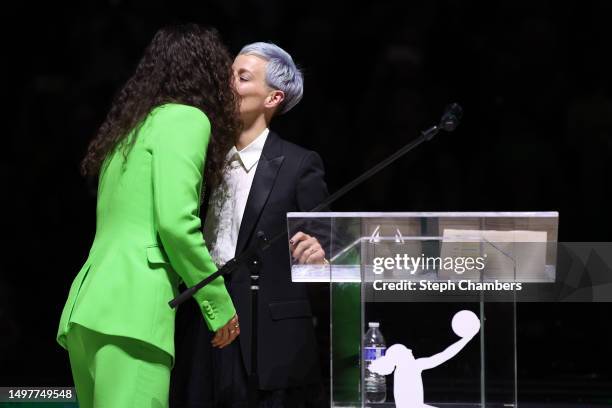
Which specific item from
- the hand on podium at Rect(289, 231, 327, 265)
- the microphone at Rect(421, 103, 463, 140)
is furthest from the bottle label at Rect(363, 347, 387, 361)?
the microphone at Rect(421, 103, 463, 140)

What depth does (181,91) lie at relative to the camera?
8.79 feet

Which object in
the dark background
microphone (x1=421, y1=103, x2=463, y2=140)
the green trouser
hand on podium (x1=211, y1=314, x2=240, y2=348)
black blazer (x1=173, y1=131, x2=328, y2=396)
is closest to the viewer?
the green trouser

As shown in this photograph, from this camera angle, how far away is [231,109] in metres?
2.77

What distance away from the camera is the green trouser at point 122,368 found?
241 cm

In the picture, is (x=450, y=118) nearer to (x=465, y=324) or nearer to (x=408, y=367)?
(x=465, y=324)

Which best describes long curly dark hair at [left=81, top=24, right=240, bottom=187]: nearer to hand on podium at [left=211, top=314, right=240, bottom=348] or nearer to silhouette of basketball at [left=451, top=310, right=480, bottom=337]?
hand on podium at [left=211, top=314, right=240, bottom=348]

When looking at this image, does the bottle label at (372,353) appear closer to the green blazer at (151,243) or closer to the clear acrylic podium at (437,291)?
the clear acrylic podium at (437,291)

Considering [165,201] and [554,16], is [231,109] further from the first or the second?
[554,16]

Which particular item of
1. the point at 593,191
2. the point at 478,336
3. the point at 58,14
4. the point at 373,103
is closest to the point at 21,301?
the point at 58,14

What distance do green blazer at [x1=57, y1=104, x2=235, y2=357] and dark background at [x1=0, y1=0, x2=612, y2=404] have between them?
2440mm

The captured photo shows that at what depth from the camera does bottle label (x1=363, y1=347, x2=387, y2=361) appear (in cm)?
245

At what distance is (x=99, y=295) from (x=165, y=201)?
10.7 inches

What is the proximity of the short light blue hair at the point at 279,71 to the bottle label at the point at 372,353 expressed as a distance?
42.3 inches

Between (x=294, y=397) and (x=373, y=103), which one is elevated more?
(x=373, y=103)
